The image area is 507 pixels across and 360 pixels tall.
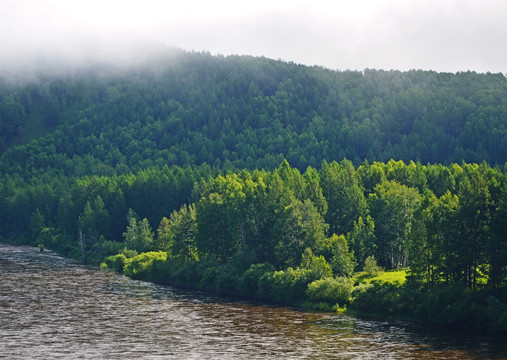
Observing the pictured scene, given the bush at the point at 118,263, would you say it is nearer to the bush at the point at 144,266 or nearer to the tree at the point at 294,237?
the bush at the point at 144,266

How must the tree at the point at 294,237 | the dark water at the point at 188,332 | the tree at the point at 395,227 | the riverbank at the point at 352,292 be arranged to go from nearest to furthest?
the dark water at the point at 188,332
the riverbank at the point at 352,292
the tree at the point at 294,237
the tree at the point at 395,227

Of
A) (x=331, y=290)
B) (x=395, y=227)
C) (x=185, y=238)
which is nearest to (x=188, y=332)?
(x=331, y=290)

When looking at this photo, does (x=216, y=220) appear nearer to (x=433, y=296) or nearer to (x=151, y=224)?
(x=433, y=296)

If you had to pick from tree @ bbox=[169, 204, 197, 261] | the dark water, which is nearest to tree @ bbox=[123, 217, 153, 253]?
tree @ bbox=[169, 204, 197, 261]

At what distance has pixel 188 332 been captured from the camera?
273 ft

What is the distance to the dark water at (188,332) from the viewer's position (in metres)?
72.8

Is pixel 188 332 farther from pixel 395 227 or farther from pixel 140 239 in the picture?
pixel 140 239

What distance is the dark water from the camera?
239ft

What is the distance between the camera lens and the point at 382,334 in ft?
264

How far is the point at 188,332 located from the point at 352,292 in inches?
1046

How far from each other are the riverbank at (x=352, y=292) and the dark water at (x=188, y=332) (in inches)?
124

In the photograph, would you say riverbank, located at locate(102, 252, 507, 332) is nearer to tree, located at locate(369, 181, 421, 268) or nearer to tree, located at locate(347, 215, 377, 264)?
tree, located at locate(347, 215, 377, 264)

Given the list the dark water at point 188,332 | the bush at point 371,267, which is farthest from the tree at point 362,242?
the dark water at point 188,332

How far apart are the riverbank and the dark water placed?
3.14 m
